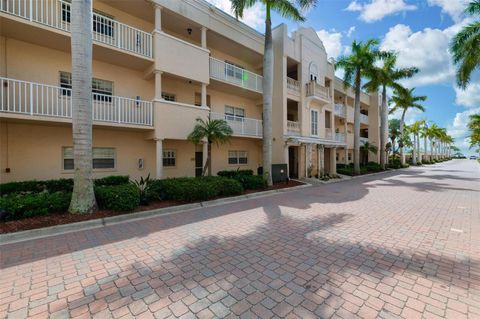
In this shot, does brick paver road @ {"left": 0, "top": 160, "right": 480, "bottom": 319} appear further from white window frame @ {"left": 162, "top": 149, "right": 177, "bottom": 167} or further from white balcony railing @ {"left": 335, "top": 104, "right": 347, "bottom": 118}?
white balcony railing @ {"left": 335, "top": 104, "right": 347, "bottom": 118}

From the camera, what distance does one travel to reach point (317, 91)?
19500 millimetres

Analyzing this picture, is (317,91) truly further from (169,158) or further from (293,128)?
(169,158)

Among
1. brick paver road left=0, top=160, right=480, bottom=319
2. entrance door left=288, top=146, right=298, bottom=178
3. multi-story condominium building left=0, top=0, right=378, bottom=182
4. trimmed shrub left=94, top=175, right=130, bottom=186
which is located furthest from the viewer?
entrance door left=288, top=146, right=298, bottom=178

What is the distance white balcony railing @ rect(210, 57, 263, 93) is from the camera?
14.1 meters

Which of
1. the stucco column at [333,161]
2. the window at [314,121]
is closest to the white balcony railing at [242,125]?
the window at [314,121]

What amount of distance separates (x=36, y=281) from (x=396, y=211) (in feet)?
33.7

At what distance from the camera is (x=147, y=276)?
3822 mm

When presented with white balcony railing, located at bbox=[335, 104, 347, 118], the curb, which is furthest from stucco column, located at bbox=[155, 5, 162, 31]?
white balcony railing, located at bbox=[335, 104, 347, 118]

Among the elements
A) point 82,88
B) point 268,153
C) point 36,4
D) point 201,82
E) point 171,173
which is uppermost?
point 36,4

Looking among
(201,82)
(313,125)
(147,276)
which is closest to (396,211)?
(147,276)

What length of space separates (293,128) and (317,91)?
428 cm

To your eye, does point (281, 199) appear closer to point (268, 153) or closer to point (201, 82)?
point (268, 153)

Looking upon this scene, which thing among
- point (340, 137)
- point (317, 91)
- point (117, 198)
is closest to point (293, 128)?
point (317, 91)

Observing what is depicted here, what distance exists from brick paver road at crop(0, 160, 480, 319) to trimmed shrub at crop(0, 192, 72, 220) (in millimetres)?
1607
